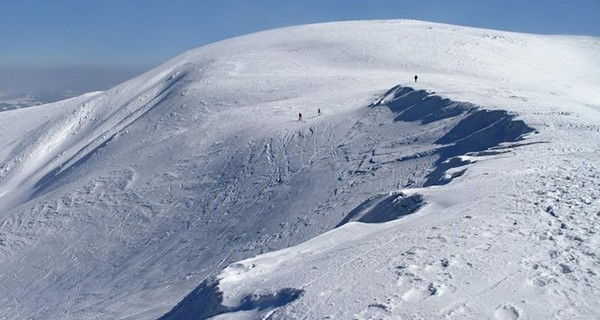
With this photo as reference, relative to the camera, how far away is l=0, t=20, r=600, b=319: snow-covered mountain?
833cm

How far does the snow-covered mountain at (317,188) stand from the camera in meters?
8.33

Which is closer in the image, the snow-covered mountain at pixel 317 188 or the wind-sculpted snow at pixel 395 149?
the snow-covered mountain at pixel 317 188

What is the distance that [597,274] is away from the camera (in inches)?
310

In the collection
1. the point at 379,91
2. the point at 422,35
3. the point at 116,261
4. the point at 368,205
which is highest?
the point at 422,35

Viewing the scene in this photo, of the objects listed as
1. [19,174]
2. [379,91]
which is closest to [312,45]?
[379,91]

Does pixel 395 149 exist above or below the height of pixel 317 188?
above

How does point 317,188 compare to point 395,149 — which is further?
point 395,149

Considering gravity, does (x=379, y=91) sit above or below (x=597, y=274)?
above

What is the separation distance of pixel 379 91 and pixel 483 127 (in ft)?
36.6

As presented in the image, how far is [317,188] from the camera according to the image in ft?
65.6

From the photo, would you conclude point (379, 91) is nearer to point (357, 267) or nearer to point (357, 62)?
point (357, 62)

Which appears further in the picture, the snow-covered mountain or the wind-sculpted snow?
the wind-sculpted snow

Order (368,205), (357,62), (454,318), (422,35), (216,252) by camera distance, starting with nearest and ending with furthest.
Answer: (454,318), (368,205), (216,252), (357,62), (422,35)

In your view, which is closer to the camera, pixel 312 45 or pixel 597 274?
pixel 597 274
